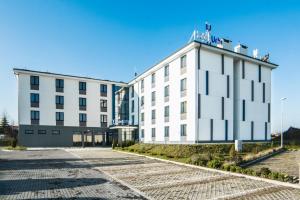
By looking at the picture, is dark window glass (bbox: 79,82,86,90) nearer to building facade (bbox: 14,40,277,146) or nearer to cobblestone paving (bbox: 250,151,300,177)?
building facade (bbox: 14,40,277,146)

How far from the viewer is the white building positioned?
31516mm

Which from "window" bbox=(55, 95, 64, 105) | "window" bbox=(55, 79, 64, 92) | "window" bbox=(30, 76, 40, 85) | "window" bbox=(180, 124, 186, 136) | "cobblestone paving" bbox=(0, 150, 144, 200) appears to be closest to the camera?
"cobblestone paving" bbox=(0, 150, 144, 200)

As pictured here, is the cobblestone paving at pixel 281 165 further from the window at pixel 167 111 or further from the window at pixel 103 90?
the window at pixel 103 90

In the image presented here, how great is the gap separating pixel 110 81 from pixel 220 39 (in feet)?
90.1

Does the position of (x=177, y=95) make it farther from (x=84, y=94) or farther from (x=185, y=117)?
(x=84, y=94)

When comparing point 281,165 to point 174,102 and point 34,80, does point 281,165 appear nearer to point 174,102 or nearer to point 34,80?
point 174,102

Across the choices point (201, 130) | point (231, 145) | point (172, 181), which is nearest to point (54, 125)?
point (201, 130)

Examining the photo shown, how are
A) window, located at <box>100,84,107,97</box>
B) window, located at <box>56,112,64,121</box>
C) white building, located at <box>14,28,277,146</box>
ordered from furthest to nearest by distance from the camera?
1. window, located at <box>100,84,107,97</box>
2. window, located at <box>56,112,64,121</box>
3. white building, located at <box>14,28,277,146</box>

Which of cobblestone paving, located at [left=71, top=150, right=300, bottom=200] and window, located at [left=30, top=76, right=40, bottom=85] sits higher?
window, located at [left=30, top=76, right=40, bottom=85]

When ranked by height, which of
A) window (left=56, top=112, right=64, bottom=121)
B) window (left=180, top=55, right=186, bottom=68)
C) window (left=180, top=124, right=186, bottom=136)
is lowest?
window (left=180, top=124, right=186, bottom=136)

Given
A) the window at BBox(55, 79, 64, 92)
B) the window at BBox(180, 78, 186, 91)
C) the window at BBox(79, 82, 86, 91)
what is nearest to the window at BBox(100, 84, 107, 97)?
the window at BBox(79, 82, 86, 91)

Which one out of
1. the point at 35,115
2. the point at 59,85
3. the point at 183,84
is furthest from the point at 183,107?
the point at 35,115

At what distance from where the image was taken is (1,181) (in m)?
13.6

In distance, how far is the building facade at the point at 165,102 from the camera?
31.6m
